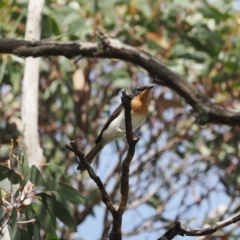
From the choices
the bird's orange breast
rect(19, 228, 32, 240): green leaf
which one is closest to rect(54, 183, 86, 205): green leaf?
rect(19, 228, 32, 240): green leaf

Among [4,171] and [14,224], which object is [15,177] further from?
[14,224]

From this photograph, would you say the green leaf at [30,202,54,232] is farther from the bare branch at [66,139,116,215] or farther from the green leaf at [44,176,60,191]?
the bare branch at [66,139,116,215]

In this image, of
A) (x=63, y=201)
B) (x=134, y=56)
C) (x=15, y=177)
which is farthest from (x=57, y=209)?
(x=134, y=56)

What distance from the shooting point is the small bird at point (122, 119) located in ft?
14.5

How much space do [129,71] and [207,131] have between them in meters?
0.97

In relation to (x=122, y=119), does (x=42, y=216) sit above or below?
below

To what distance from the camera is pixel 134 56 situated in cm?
235

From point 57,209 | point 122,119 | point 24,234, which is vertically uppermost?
point 122,119

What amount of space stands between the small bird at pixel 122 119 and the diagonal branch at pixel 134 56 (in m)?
1.89

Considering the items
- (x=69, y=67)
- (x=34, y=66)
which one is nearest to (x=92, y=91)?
Result: (x=69, y=67)

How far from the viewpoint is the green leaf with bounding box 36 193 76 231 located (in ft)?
11.0

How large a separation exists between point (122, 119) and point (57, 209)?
4.35 ft

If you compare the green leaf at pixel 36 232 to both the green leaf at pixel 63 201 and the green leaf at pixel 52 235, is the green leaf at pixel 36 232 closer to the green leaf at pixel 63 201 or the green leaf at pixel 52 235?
the green leaf at pixel 52 235

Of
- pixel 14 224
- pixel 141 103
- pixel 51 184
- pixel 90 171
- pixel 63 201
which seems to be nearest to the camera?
pixel 90 171
